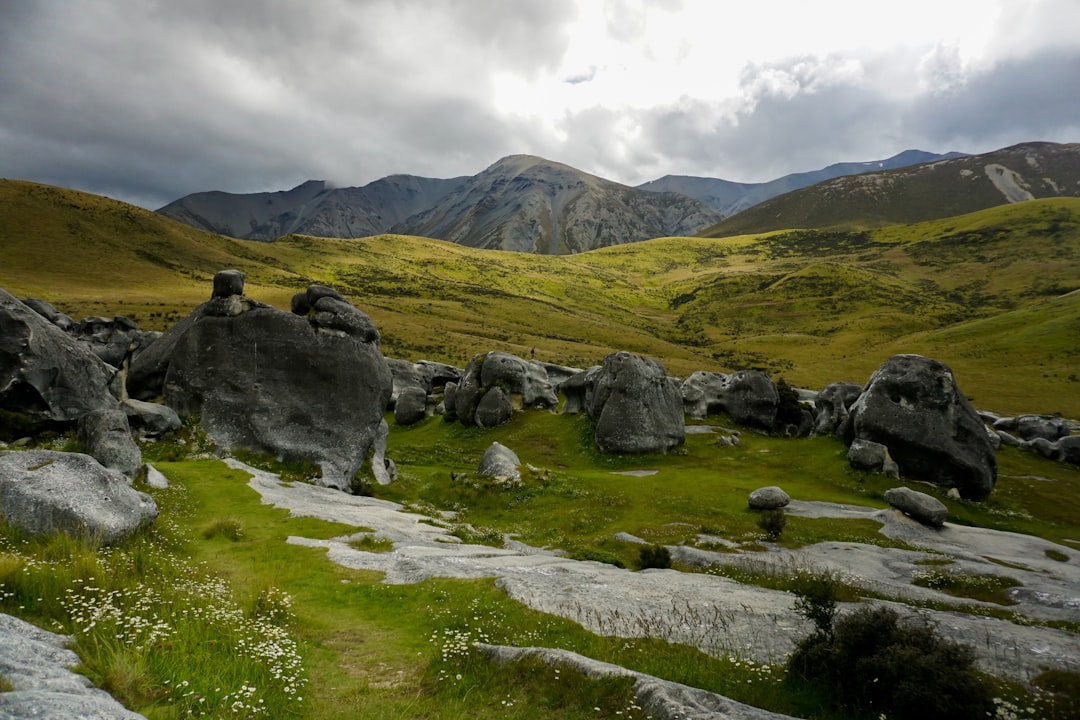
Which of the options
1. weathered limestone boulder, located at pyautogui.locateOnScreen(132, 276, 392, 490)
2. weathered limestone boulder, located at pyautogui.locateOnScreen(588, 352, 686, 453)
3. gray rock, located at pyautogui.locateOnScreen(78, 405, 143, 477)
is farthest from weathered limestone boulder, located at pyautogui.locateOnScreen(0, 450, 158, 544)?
weathered limestone boulder, located at pyautogui.locateOnScreen(588, 352, 686, 453)

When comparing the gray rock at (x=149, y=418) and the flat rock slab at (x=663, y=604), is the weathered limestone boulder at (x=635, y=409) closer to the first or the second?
the flat rock slab at (x=663, y=604)

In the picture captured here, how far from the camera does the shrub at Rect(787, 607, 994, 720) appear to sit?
8.88 m

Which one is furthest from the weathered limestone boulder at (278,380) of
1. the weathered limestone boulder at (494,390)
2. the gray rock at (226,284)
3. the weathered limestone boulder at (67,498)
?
the weathered limestone boulder at (494,390)

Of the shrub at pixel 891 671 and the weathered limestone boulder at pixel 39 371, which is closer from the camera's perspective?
the shrub at pixel 891 671

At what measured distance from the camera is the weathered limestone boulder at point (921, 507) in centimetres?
3366

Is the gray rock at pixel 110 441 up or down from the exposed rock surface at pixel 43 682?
down

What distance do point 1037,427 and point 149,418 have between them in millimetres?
95953

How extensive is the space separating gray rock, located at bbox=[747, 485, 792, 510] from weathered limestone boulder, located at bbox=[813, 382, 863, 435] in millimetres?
25759

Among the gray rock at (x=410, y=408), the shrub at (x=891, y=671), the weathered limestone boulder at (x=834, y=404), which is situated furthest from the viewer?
the gray rock at (x=410, y=408)

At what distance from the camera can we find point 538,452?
55.6 m

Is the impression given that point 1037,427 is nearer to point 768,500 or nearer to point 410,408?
point 768,500

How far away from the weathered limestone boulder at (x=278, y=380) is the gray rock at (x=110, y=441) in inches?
389

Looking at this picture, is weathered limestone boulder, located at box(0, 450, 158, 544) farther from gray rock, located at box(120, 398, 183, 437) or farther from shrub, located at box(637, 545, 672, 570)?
shrub, located at box(637, 545, 672, 570)

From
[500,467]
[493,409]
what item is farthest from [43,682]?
[493,409]
